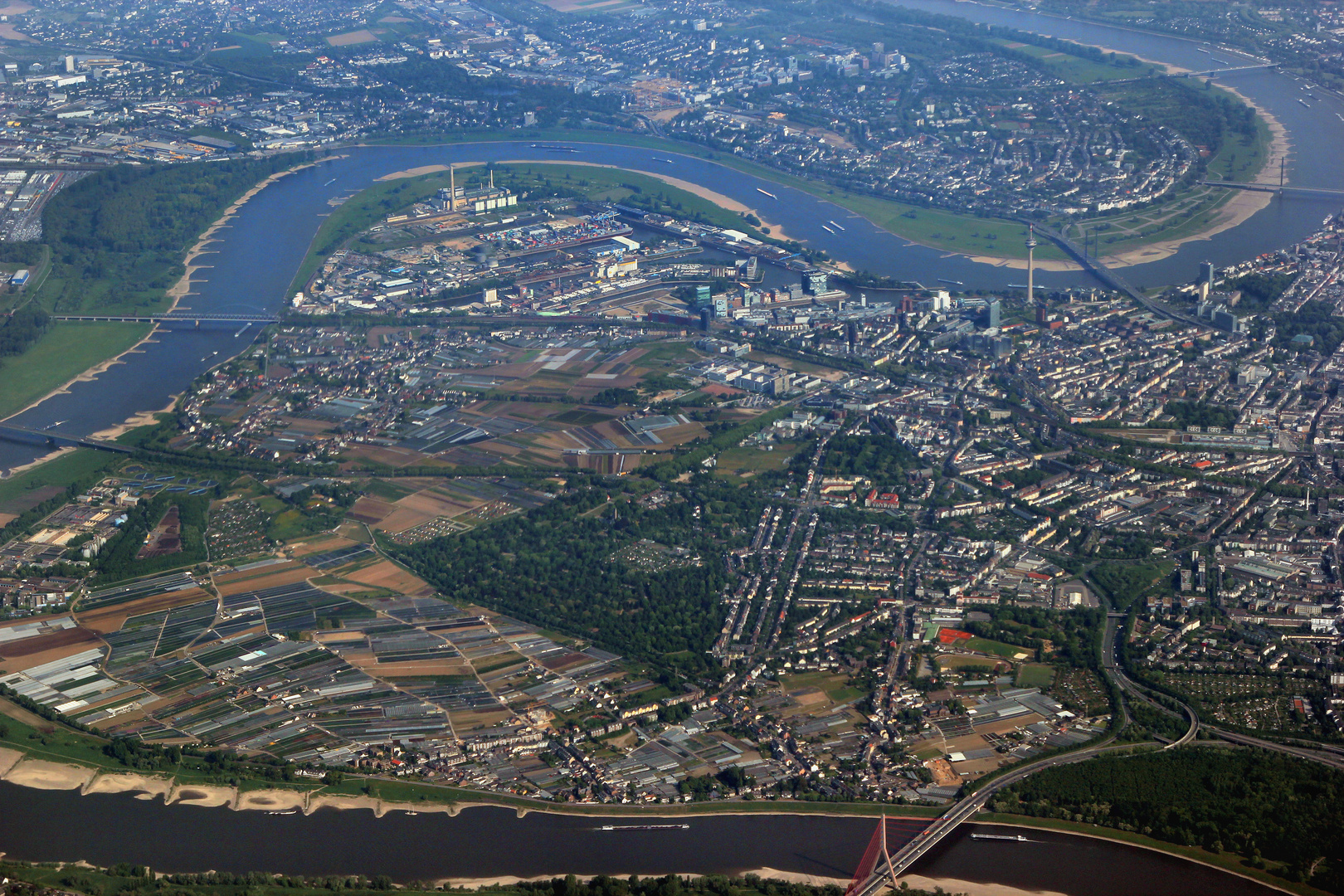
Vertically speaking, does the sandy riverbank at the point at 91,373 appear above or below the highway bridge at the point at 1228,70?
below

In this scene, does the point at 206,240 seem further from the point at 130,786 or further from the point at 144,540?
the point at 130,786

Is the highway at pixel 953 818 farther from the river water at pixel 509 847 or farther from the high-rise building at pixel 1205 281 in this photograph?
the high-rise building at pixel 1205 281

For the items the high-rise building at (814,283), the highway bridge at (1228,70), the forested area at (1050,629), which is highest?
the highway bridge at (1228,70)

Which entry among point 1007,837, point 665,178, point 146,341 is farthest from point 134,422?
point 665,178

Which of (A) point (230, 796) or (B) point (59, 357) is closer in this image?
(A) point (230, 796)

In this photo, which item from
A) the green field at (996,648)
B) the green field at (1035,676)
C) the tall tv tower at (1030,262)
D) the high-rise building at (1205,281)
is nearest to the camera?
the green field at (1035,676)

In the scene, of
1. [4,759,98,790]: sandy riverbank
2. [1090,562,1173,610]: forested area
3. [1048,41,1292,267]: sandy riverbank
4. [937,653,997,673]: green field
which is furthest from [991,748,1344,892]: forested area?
[1048,41,1292,267]: sandy riverbank

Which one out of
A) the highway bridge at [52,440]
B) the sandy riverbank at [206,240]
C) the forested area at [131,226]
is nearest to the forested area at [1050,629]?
the highway bridge at [52,440]
